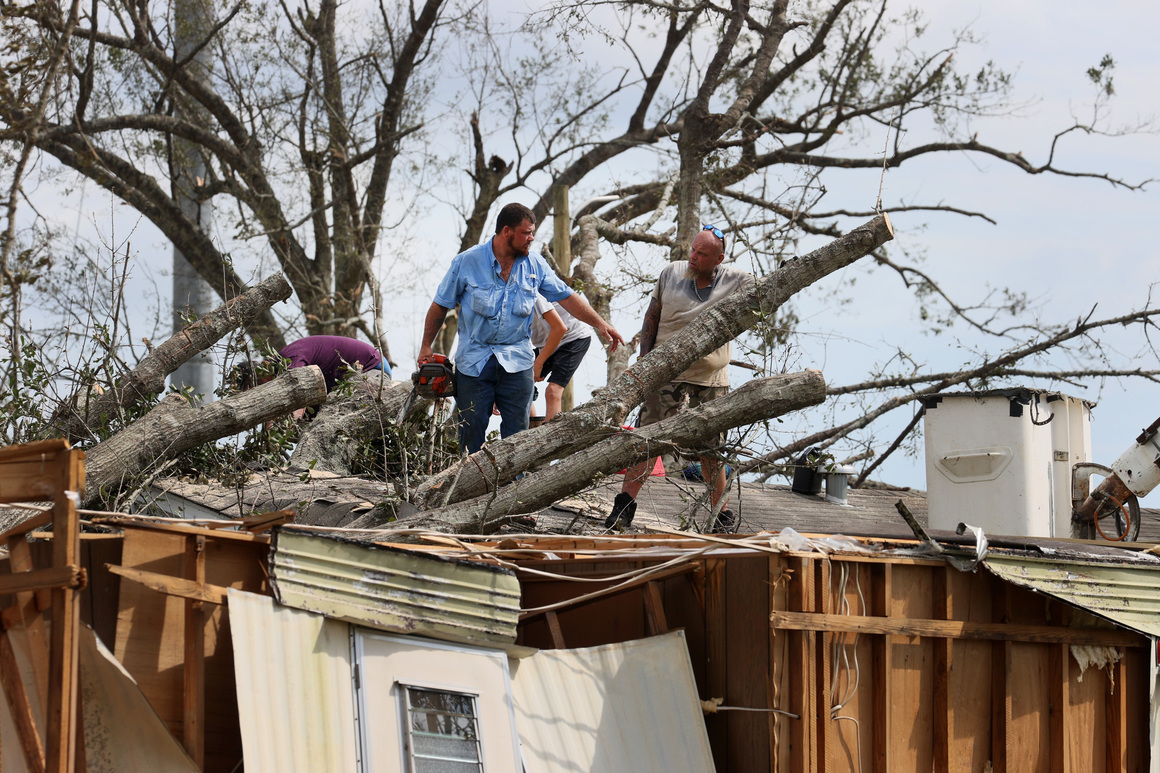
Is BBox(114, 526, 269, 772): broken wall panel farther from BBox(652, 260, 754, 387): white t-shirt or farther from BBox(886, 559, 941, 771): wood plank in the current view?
BBox(652, 260, 754, 387): white t-shirt

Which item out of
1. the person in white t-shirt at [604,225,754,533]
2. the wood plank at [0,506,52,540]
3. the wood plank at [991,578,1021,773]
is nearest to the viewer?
the wood plank at [0,506,52,540]

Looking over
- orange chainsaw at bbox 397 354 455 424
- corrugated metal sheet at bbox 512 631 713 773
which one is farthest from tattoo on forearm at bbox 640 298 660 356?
corrugated metal sheet at bbox 512 631 713 773

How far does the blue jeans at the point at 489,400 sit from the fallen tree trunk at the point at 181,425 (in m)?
0.81

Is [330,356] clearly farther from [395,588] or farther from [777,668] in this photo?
[777,668]

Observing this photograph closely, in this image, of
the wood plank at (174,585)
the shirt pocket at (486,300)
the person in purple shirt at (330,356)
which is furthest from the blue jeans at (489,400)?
the wood plank at (174,585)

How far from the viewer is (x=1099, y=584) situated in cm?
408

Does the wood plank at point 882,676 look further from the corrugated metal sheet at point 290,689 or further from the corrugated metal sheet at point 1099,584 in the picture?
the corrugated metal sheet at point 290,689

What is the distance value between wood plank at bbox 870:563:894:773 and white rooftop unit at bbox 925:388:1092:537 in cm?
350

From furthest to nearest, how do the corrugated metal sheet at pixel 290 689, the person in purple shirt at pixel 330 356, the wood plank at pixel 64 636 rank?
the person in purple shirt at pixel 330 356, the corrugated metal sheet at pixel 290 689, the wood plank at pixel 64 636

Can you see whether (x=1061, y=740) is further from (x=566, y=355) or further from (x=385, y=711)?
(x=566, y=355)

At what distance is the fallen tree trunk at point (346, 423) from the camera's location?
7.28 meters

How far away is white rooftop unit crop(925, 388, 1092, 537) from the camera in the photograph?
7.14 meters

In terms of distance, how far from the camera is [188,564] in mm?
3490

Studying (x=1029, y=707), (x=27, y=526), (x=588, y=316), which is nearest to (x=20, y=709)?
(x=27, y=526)
